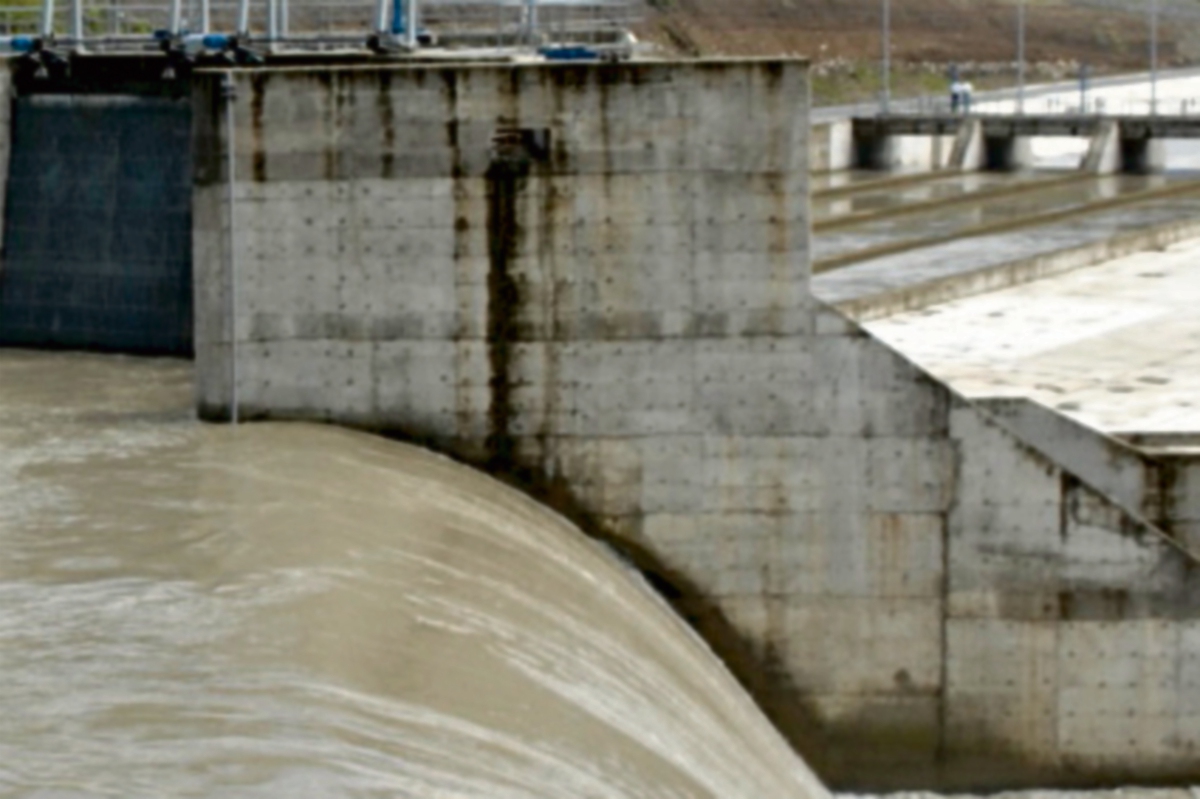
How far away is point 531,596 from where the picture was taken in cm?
2211

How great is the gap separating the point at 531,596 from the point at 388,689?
13.8ft

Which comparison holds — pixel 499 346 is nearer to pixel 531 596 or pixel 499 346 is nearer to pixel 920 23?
pixel 531 596

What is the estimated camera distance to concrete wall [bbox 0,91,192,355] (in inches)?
1357

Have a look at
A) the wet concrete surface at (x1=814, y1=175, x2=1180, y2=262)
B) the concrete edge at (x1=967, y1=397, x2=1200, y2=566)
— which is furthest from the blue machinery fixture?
the wet concrete surface at (x1=814, y1=175, x2=1180, y2=262)

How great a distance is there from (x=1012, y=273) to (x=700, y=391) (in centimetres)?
3120

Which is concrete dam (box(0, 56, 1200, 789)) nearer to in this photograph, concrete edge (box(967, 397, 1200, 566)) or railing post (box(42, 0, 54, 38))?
concrete edge (box(967, 397, 1200, 566))

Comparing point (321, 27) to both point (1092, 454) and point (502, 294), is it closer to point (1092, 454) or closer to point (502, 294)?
point (502, 294)

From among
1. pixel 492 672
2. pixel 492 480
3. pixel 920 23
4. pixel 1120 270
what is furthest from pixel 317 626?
pixel 920 23

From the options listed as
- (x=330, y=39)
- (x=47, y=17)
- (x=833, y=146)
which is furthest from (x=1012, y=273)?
(x=833, y=146)

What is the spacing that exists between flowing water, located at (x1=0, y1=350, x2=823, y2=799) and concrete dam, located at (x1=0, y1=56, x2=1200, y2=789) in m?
0.79

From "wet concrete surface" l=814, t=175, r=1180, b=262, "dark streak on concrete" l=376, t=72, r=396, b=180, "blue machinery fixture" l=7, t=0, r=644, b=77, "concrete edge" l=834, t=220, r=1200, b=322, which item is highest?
"blue machinery fixture" l=7, t=0, r=644, b=77

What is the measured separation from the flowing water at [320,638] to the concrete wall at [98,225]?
581cm

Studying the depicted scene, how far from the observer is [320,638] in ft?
62.3

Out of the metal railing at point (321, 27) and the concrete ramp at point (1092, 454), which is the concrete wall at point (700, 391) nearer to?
the concrete ramp at point (1092, 454)
